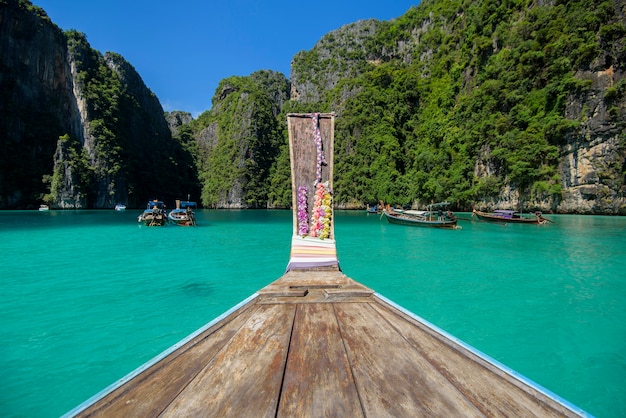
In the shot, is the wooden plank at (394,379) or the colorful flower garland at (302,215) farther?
the colorful flower garland at (302,215)

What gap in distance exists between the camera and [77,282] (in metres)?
9.65

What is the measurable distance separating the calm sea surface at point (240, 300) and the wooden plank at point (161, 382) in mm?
3415

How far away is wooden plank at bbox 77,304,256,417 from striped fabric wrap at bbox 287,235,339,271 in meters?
2.83

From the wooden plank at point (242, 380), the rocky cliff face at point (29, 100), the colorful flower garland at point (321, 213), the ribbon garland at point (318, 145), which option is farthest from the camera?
the rocky cliff face at point (29, 100)

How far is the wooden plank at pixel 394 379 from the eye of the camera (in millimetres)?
1389

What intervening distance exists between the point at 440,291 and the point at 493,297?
4.60ft

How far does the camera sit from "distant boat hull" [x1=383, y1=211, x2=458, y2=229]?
27.8 meters

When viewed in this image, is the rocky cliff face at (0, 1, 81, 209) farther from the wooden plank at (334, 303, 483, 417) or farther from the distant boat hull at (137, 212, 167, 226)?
the wooden plank at (334, 303, 483, 417)

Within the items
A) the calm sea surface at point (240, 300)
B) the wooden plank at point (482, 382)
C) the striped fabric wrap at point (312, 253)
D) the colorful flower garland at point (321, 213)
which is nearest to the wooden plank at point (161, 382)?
the wooden plank at point (482, 382)

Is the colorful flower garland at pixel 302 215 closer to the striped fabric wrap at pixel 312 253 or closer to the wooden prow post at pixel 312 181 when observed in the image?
the wooden prow post at pixel 312 181

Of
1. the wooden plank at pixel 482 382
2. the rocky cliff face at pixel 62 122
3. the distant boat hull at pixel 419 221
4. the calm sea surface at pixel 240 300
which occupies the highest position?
the rocky cliff face at pixel 62 122

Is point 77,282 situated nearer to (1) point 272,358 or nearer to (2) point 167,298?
(2) point 167,298

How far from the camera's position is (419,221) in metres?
30.0

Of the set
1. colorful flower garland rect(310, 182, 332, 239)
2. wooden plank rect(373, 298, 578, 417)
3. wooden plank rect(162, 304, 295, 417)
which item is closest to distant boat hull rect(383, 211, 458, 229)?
colorful flower garland rect(310, 182, 332, 239)
